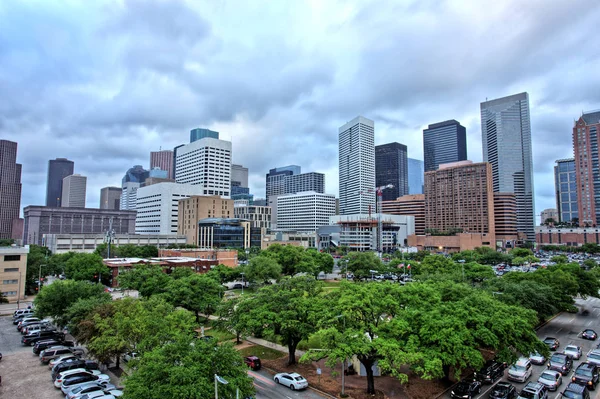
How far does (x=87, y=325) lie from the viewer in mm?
30750

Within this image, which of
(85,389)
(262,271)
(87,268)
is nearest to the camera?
(85,389)

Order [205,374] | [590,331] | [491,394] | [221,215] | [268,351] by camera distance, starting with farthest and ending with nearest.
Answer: [221,215] → [590,331] → [268,351] → [491,394] → [205,374]

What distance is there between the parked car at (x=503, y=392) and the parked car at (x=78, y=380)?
29.5m

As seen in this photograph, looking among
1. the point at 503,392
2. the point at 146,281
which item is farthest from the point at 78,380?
the point at 503,392

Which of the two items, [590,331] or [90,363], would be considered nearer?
[90,363]

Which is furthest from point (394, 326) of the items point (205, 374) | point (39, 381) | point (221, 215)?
point (221, 215)

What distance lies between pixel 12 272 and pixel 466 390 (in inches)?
2887

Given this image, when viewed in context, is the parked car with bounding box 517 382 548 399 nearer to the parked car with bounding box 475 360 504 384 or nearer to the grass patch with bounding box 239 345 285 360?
the parked car with bounding box 475 360 504 384

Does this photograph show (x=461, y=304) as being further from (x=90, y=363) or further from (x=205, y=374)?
(x=90, y=363)

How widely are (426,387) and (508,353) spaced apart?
6619 millimetres

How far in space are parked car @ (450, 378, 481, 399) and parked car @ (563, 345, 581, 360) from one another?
14.7 meters

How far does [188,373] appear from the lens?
1867 centimetres

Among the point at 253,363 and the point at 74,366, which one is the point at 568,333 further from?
the point at 74,366

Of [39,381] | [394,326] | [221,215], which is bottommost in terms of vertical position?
[39,381]
